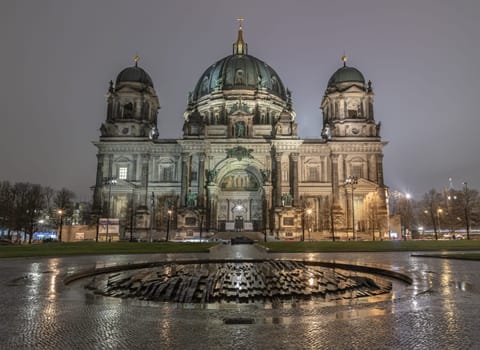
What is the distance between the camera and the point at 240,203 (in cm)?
6981

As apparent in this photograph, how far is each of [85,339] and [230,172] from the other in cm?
6542

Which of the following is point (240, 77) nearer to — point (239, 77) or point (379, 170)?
point (239, 77)

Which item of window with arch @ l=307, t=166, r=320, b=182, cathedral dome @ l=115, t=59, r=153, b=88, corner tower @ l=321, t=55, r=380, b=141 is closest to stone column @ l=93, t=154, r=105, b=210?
cathedral dome @ l=115, t=59, r=153, b=88

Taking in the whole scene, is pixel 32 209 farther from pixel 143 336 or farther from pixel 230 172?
pixel 143 336

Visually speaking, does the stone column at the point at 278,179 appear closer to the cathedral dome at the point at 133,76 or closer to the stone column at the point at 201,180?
the stone column at the point at 201,180

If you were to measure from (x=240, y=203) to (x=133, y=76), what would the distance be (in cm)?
3131

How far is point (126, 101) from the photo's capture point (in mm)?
70875

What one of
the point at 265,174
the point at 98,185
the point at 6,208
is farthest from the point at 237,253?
the point at 6,208

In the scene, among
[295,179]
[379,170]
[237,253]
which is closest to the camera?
[237,253]

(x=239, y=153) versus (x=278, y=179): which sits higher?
(x=239, y=153)

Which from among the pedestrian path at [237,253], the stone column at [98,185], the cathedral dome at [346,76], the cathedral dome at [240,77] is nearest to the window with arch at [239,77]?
the cathedral dome at [240,77]

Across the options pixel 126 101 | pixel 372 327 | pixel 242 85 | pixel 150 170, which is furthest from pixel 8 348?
pixel 242 85

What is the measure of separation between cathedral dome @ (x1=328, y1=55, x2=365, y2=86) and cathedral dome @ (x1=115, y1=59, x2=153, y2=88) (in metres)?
35.8

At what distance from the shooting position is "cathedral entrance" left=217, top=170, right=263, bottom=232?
68.3 m
